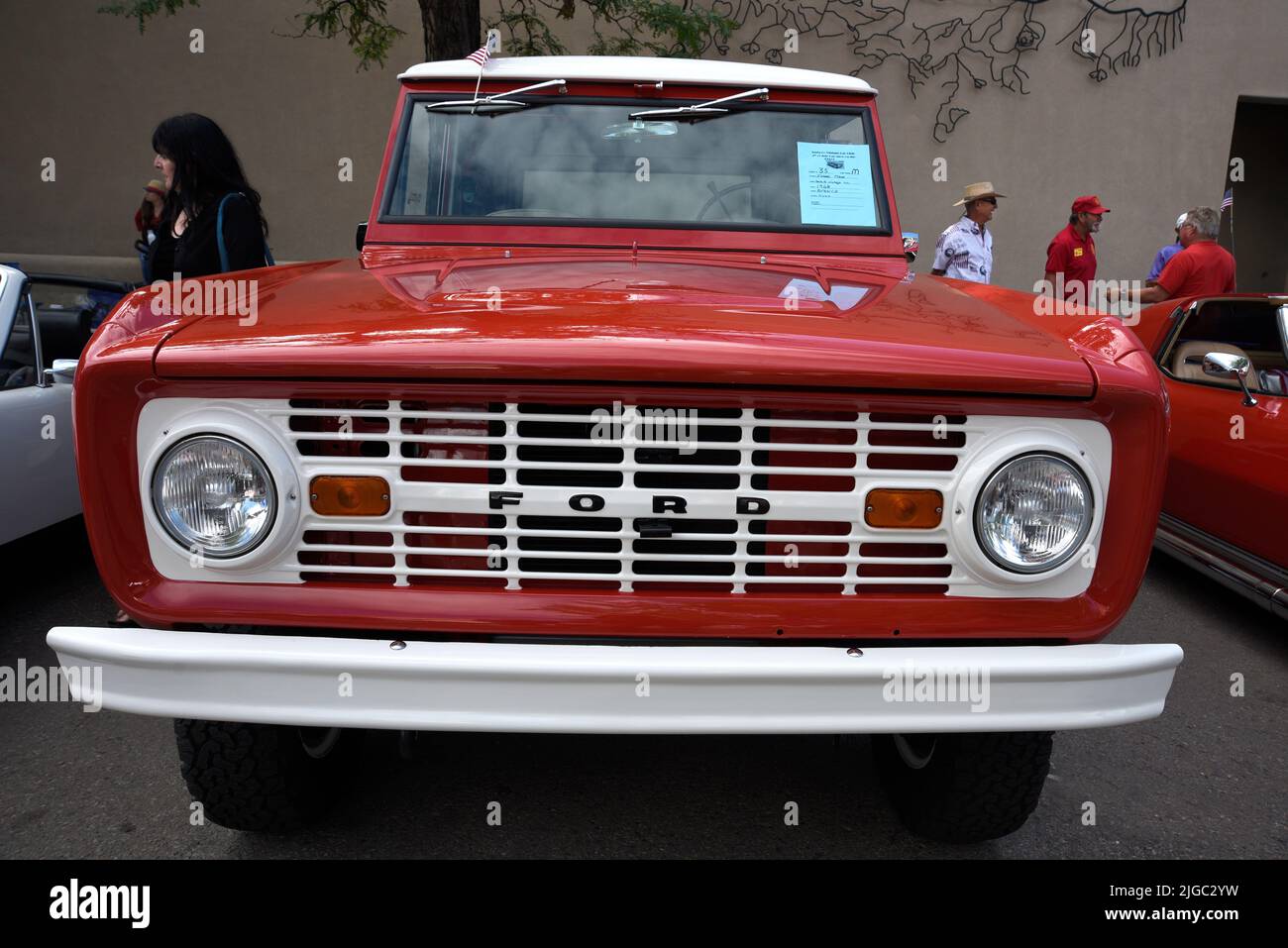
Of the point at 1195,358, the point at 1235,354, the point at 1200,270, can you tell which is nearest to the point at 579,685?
the point at 1235,354

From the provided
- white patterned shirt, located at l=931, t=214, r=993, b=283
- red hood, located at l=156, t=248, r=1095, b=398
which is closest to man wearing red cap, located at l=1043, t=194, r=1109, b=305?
white patterned shirt, located at l=931, t=214, r=993, b=283

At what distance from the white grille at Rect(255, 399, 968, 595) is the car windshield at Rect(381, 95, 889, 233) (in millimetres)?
1265

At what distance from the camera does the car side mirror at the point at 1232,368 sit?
11.8ft

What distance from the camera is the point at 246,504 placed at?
5.53ft

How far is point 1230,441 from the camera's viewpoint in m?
3.86

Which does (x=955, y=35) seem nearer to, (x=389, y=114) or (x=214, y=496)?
(x=389, y=114)

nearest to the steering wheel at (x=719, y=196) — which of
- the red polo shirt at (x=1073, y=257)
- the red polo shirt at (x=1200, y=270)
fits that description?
the red polo shirt at (x=1200, y=270)

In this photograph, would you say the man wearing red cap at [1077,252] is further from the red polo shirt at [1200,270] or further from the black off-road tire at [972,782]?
the black off-road tire at [972,782]

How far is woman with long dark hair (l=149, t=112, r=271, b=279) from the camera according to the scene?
3.37 m

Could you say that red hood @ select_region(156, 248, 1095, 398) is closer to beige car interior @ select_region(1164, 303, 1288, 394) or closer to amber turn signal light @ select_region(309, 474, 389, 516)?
amber turn signal light @ select_region(309, 474, 389, 516)

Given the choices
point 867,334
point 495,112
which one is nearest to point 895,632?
point 867,334
